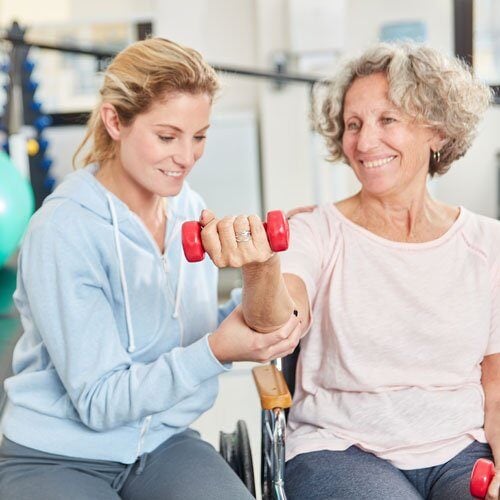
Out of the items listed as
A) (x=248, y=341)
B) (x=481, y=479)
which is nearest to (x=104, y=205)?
(x=248, y=341)

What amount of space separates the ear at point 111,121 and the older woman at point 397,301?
425 mm

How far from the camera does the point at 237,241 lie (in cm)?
122

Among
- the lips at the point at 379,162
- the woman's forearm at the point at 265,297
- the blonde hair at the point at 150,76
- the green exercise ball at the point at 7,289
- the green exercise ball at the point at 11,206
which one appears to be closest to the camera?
the woman's forearm at the point at 265,297

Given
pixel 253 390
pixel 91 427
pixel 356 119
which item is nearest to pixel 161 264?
pixel 91 427

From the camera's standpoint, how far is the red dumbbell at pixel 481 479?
1.40 m

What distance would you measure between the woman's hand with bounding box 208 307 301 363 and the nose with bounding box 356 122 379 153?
0.43 m

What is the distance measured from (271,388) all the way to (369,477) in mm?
253

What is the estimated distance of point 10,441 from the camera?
1622 mm

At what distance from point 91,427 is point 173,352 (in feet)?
0.72

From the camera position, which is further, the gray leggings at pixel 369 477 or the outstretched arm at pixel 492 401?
the outstretched arm at pixel 492 401

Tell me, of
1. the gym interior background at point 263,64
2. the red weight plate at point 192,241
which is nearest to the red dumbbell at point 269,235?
the red weight plate at point 192,241

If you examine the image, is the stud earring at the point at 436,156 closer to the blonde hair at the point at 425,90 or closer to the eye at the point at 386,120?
the blonde hair at the point at 425,90

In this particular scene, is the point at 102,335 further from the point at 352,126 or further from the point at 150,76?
the point at 352,126

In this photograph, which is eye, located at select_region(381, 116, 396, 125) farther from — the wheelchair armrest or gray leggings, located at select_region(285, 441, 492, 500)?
gray leggings, located at select_region(285, 441, 492, 500)
